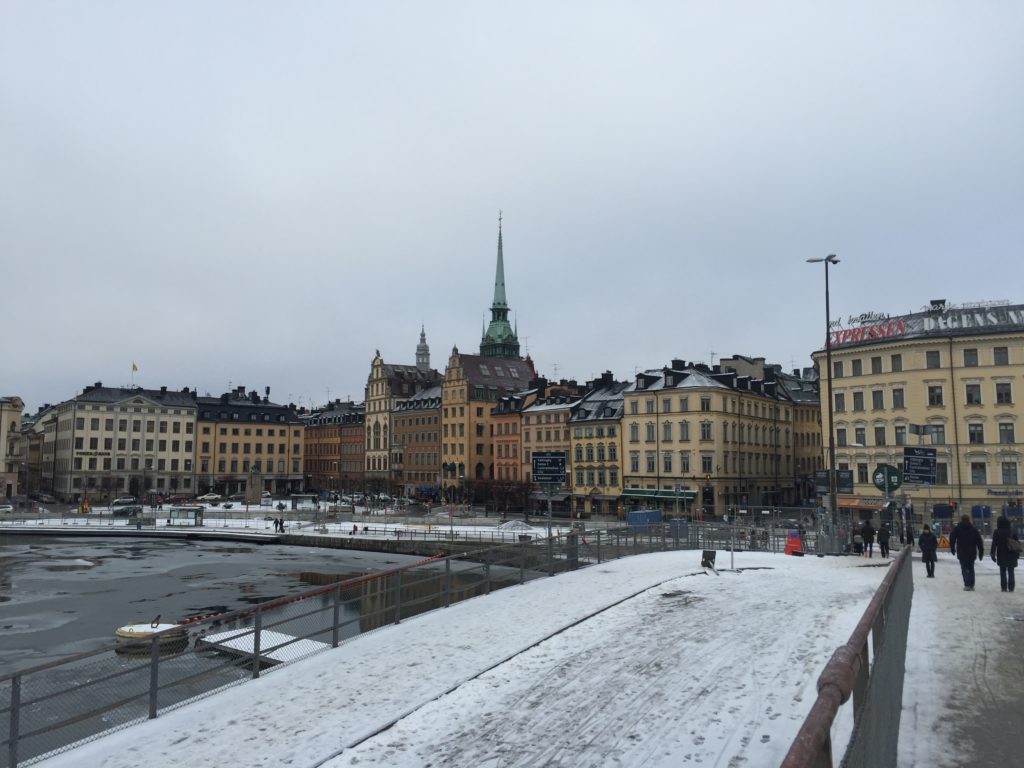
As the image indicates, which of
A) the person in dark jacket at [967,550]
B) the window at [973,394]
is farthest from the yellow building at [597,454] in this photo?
the person in dark jacket at [967,550]

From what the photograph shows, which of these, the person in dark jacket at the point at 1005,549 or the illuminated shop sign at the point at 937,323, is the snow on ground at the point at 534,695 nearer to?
the person in dark jacket at the point at 1005,549

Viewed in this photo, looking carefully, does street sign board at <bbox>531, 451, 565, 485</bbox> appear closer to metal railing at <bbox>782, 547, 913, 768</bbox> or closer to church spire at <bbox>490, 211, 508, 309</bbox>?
metal railing at <bbox>782, 547, 913, 768</bbox>

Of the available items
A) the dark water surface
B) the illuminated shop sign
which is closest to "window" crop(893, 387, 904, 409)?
the illuminated shop sign

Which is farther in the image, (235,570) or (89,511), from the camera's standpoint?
(89,511)

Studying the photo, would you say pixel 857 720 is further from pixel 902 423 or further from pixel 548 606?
pixel 902 423

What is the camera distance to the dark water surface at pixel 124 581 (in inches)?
1187

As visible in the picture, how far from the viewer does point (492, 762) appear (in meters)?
9.13

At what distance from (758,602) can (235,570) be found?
1654 inches

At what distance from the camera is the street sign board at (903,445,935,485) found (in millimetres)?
31219

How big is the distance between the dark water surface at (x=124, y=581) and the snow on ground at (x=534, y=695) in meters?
15.7

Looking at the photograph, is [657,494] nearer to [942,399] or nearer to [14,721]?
[942,399]

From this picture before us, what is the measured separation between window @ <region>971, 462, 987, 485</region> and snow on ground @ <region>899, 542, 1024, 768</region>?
43.5 m

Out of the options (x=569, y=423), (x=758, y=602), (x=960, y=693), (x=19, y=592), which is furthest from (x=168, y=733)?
(x=569, y=423)

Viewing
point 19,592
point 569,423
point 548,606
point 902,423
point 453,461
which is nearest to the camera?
point 548,606
